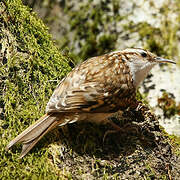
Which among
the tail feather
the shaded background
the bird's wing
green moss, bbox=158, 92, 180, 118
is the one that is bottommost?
green moss, bbox=158, 92, 180, 118

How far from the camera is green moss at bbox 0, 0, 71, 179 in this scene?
207cm

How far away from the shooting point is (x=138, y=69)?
270 cm

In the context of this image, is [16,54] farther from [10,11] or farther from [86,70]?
[86,70]

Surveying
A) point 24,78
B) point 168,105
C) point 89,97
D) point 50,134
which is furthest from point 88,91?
point 168,105

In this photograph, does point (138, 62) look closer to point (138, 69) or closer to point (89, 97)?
point (138, 69)

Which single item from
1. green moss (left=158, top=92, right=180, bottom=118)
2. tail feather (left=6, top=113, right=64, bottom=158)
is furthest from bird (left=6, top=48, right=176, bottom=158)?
green moss (left=158, top=92, right=180, bottom=118)

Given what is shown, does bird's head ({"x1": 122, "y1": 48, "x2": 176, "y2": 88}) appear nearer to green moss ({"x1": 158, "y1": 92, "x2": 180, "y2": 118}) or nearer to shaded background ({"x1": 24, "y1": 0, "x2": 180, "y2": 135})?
green moss ({"x1": 158, "y1": 92, "x2": 180, "y2": 118})

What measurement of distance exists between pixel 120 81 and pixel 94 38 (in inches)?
86.0

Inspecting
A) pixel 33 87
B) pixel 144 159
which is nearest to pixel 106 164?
pixel 144 159

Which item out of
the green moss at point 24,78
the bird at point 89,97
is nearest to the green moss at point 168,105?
the bird at point 89,97

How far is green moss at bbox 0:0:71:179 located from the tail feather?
0.06 m

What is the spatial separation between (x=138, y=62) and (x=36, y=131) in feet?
3.51

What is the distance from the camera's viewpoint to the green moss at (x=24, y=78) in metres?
2.07

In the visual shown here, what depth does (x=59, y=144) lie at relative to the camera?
7.20ft
